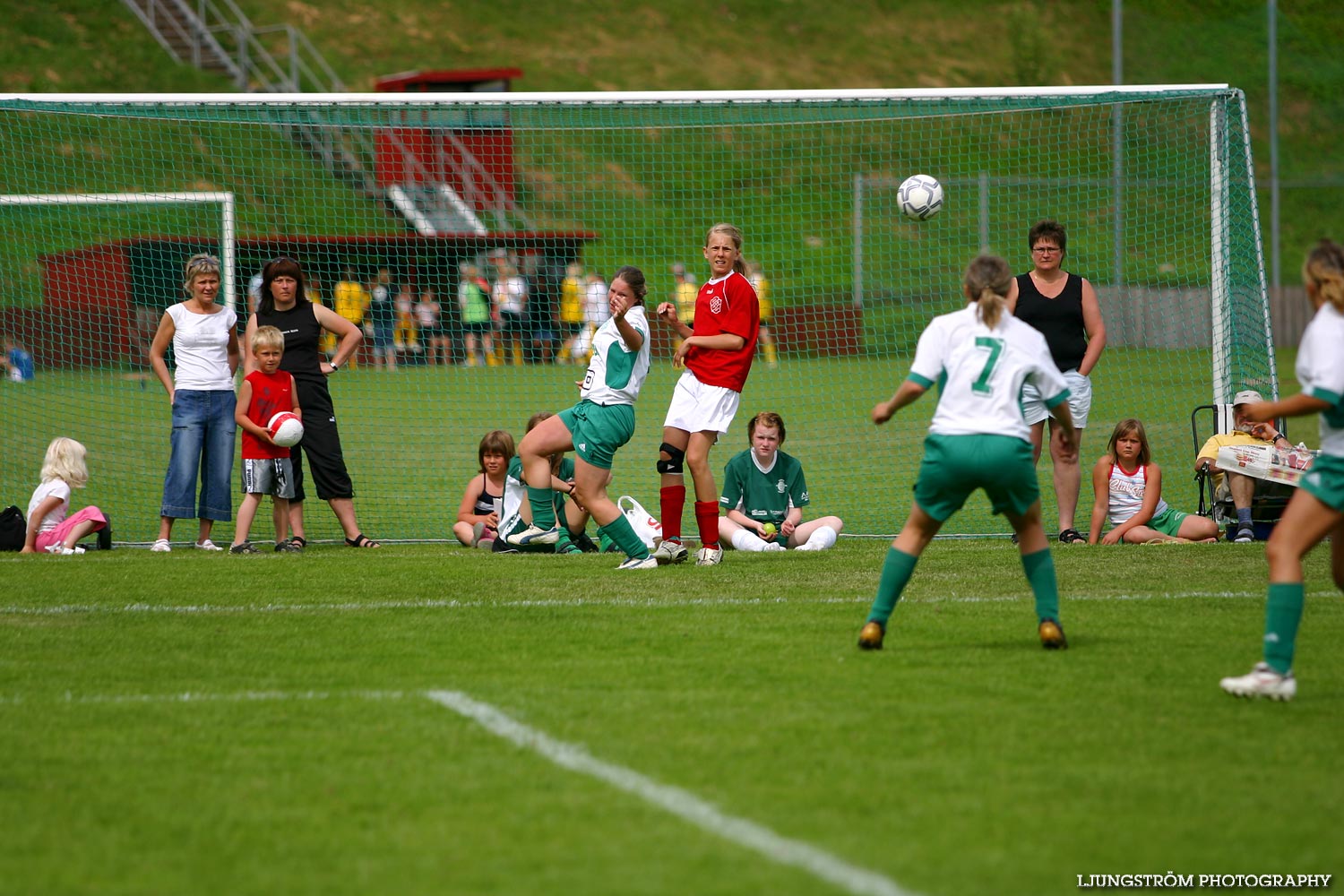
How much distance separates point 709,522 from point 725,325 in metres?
1.25

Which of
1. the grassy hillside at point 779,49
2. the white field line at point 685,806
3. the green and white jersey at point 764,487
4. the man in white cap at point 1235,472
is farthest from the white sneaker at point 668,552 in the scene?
the grassy hillside at point 779,49

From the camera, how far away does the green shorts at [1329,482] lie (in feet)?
17.3

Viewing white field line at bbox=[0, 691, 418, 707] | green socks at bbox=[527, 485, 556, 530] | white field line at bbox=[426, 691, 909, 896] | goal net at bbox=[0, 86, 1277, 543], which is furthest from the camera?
goal net at bbox=[0, 86, 1277, 543]

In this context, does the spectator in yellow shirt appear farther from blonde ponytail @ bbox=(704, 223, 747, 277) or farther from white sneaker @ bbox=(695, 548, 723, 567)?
white sneaker @ bbox=(695, 548, 723, 567)

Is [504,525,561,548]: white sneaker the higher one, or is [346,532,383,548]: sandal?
[504,525,561,548]: white sneaker

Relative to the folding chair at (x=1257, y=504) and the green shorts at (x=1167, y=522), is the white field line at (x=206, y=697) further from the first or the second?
the folding chair at (x=1257, y=504)

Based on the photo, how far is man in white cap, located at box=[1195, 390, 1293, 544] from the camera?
Answer: 10.2 metres

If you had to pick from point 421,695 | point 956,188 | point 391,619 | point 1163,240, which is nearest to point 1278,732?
point 421,695

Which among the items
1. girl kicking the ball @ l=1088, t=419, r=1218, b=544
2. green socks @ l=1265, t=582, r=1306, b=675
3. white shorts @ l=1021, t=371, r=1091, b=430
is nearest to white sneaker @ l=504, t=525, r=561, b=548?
white shorts @ l=1021, t=371, r=1091, b=430

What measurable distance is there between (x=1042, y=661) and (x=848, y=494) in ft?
24.2

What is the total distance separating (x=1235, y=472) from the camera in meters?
10.2

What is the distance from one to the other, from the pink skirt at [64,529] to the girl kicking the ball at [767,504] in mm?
4386

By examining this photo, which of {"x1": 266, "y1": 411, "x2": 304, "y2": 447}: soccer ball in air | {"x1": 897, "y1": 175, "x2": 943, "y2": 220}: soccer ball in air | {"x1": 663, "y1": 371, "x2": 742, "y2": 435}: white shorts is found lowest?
{"x1": 266, "y1": 411, "x2": 304, "y2": 447}: soccer ball in air

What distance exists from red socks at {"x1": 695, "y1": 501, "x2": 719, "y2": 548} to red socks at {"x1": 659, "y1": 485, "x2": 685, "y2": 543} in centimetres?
13
